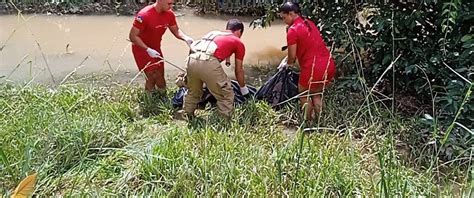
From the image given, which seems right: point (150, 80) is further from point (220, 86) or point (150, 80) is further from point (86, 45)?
point (86, 45)

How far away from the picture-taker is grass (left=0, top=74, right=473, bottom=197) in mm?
3572

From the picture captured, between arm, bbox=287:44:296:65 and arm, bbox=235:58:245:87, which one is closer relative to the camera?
arm, bbox=287:44:296:65

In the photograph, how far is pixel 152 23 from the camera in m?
5.26

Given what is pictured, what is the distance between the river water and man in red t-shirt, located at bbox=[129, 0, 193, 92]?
770 mm

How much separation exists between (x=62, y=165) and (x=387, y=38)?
299 centimetres

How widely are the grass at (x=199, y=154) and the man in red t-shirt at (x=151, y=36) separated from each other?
0.58 meters

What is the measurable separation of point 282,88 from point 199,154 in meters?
1.48

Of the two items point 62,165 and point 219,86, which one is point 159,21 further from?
point 62,165

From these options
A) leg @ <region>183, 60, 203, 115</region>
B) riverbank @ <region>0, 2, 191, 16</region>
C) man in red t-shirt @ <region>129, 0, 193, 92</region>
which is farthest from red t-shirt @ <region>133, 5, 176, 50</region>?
riverbank @ <region>0, 2, 191, 16</region>

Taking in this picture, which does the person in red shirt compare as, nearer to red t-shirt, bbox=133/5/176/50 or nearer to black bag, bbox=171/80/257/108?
black bag, bbox=171/80/257/108

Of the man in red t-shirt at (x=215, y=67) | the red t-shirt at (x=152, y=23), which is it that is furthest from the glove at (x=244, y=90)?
the red t-shirt at (x=152, y=23)

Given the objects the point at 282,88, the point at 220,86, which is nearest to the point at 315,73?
the point at 282,88

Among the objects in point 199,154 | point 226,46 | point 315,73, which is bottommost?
point 199,154

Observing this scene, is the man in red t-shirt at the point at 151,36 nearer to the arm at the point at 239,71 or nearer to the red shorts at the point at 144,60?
the red shorts at the point at 144,60
